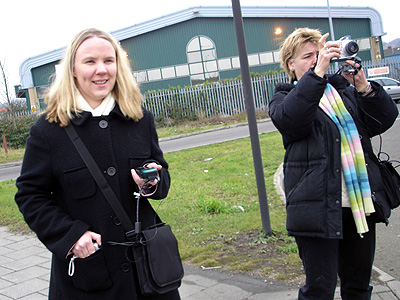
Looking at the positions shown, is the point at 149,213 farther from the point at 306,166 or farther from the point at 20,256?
the point at 20,256

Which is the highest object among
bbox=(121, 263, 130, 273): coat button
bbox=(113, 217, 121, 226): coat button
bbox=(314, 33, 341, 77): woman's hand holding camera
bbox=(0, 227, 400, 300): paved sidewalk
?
bbox=(314, 33, 341, 77): woman's hand holding camera

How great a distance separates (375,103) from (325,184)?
67 cm

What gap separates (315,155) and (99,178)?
129 cm

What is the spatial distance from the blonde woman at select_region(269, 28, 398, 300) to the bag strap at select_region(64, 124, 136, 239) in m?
1.06

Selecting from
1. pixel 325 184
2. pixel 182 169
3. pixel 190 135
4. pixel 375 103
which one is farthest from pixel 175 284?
pixel 190 135

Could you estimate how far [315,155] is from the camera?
8.79 ft

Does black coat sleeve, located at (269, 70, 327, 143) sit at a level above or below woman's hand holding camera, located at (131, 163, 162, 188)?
above

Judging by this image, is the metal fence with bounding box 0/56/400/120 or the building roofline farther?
the building roofline

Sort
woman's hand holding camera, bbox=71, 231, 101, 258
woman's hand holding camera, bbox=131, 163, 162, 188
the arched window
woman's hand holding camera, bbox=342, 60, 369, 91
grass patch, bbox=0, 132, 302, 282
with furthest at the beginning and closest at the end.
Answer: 1. the arched window
2. grass patch, bbox=0, 132, 302, 282
3. woman's hand holding camera, bbox=342, 60, 369, 91
4. woman's hand holding camera, bbox=131, 163, 162, 188
5. woman's hand holding camera, bbox=71, 231, 101, 258

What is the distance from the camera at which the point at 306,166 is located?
271cm

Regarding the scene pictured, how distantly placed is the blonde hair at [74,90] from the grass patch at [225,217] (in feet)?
7.97

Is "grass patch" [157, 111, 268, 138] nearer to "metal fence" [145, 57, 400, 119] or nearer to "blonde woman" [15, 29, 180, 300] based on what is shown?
"metal fence" [145, 57, 400, 119]

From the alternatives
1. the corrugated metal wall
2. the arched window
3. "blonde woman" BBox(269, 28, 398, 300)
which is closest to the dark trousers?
"blonde woman" BBox(269, 28, 398, 300)

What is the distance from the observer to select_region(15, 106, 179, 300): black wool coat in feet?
7.19
